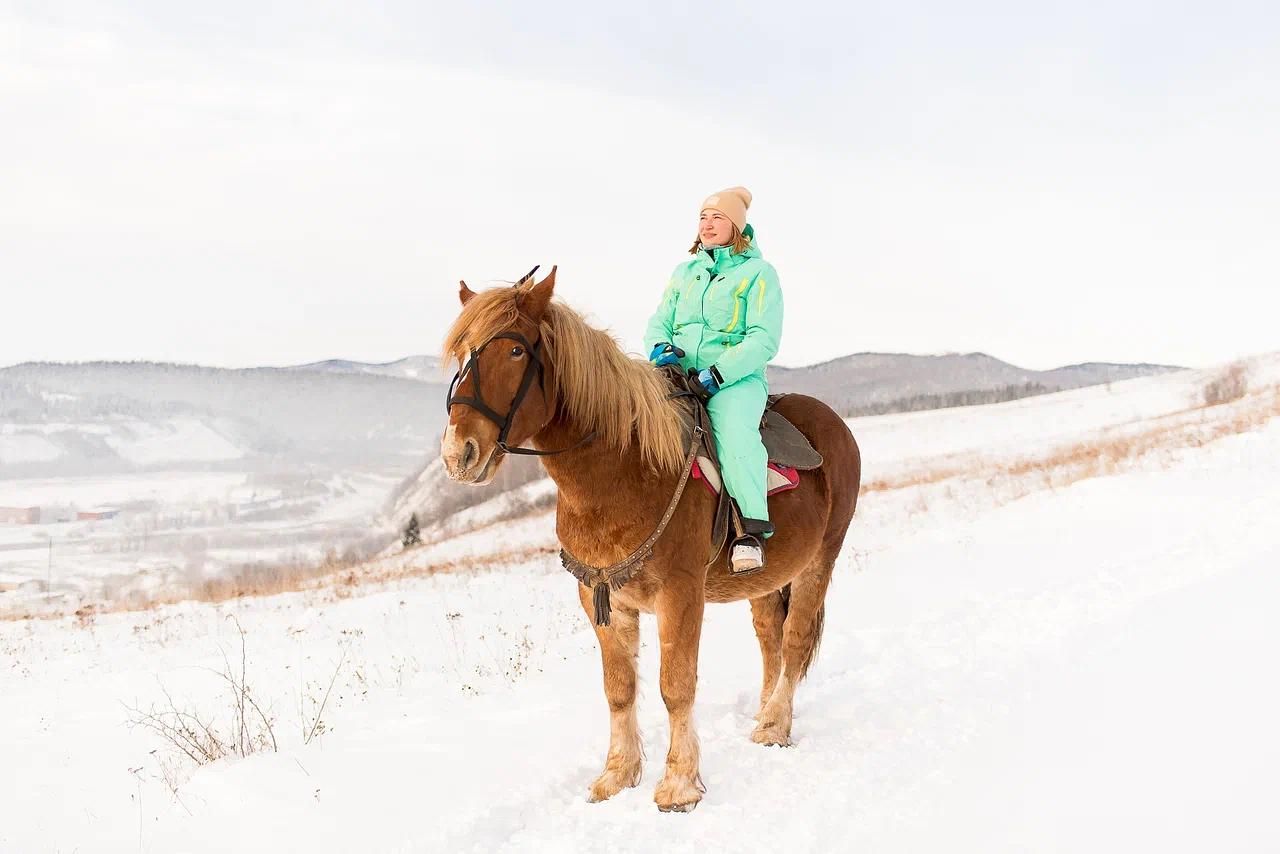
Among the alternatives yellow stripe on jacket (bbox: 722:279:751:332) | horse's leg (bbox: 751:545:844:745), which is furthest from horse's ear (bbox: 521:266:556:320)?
horse's leg (bbox: 751:545:844:745)

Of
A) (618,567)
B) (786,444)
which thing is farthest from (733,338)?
(618,567)

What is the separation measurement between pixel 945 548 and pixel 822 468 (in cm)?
657

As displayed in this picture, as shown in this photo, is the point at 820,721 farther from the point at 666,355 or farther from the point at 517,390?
the point at 517,390

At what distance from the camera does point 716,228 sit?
194 inches

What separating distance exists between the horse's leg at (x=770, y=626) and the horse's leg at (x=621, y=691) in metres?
1.43

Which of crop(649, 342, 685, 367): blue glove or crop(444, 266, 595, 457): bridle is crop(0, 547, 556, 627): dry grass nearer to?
crop(649, 342, 685, 367): blue glove

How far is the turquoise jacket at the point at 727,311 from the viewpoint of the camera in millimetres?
4734

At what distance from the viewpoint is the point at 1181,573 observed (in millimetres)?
7961

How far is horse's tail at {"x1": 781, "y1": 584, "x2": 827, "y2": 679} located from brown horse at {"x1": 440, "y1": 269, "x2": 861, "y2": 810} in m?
0.65

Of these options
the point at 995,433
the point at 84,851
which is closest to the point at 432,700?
the point at 84,851

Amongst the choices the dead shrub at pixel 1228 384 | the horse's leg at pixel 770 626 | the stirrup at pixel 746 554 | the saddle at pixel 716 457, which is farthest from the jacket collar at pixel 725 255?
the dead shrub at pixel 1228 384

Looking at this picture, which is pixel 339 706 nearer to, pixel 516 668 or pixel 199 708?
pixel 516 668

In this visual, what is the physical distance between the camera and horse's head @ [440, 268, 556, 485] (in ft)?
11.9

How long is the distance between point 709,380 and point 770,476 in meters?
0.72
